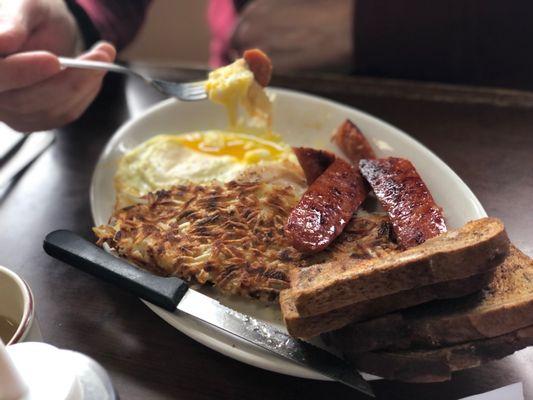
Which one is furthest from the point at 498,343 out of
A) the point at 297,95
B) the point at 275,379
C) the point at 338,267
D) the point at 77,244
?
the point at 297,95

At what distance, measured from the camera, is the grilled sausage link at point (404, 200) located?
4.65 feet

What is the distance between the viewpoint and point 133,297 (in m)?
1.49

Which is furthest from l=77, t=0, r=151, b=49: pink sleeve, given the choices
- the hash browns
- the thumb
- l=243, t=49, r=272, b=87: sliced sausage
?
the hash browns

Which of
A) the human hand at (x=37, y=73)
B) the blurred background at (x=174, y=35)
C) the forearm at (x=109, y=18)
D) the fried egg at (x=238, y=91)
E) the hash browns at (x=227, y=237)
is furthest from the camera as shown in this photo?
the blurred background at (x=174, y=35)

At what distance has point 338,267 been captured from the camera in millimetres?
1255

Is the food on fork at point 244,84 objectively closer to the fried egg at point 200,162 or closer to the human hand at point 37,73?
the fried egg at point 200,162

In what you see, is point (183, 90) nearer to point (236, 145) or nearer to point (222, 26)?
point (236, 145)

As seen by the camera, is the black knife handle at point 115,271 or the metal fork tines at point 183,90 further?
the metal fork tines at point 183,90

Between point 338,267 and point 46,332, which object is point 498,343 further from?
point 46,332

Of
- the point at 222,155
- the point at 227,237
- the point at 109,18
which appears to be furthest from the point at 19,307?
the point at 109,18

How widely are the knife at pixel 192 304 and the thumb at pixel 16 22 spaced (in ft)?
2.31

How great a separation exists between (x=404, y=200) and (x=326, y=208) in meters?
0.23

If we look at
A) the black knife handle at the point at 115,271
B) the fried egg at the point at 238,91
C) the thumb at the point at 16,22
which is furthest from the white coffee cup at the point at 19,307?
the fried egg at the point at 238,91

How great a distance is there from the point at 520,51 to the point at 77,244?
7.71ft
